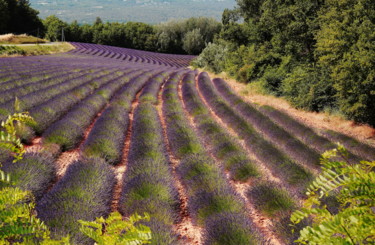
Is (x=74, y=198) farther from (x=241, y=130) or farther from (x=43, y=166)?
(x=241, y=130)

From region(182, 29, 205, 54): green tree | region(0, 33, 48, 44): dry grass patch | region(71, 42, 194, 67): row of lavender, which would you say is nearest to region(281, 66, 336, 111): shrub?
region(71, 42, 194, 67): row of lavender

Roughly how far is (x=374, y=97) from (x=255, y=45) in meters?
10.1

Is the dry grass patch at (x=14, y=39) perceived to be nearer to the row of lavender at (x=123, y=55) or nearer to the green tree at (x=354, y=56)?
the row of lavender at (x=123, y=55)

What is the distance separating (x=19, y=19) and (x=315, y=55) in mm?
47461

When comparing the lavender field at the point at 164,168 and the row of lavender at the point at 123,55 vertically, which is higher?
the row of lavender at the point at 123,55

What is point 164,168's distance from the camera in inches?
164

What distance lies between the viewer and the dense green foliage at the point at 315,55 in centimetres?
866

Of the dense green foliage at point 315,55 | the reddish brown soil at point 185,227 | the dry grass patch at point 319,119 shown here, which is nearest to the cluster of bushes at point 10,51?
the dense green foliage at point 315,55

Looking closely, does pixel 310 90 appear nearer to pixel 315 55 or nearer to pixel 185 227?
pixel 315 55

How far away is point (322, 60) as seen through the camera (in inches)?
400

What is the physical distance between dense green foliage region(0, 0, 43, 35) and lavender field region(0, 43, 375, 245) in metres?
40.1

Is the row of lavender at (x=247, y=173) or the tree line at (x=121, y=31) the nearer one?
the row of lavender at (x=247, y=173)

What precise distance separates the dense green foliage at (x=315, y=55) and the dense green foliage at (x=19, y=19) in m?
36.8

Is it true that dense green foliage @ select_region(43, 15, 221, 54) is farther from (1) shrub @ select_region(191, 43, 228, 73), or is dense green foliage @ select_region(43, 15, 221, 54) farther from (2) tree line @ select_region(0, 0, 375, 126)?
(2) tree line @ select_region(0, 0, 375, 126)
